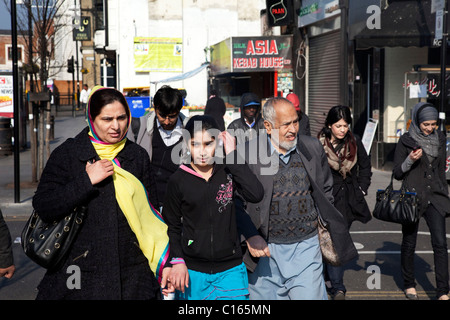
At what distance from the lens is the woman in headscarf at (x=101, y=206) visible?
324cm

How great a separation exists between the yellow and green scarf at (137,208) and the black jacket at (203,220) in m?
0.28

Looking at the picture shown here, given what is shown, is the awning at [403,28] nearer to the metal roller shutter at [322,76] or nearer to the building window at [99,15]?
the metal roller shutter at [322,76]

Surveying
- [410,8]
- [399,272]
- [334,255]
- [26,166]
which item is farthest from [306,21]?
[334,255]

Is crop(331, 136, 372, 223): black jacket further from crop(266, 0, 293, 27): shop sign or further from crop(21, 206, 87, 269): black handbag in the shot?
crop(266, 0, 293, 27): shop sign

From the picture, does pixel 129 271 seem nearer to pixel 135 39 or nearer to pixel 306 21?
pixel 306 21

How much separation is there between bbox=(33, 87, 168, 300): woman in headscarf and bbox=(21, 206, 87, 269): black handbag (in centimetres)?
4

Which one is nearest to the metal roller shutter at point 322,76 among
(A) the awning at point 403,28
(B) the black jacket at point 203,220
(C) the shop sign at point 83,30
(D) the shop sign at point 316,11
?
(D) the shop sign at point 316,11

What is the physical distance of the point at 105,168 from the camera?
323 cm

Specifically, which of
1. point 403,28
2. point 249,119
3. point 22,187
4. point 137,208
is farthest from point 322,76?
point 137,208

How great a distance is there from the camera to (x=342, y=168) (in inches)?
244

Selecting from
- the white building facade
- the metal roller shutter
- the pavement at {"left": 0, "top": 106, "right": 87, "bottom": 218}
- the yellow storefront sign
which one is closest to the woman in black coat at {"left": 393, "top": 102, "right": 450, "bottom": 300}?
the pavement at {"left": 0, "top": 106, "right": 87, "bottom": 218}

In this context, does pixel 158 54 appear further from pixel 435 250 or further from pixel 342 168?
pixel 435 250

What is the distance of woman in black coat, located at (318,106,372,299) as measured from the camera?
6141 millimetres

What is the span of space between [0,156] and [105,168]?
60.7 ft
